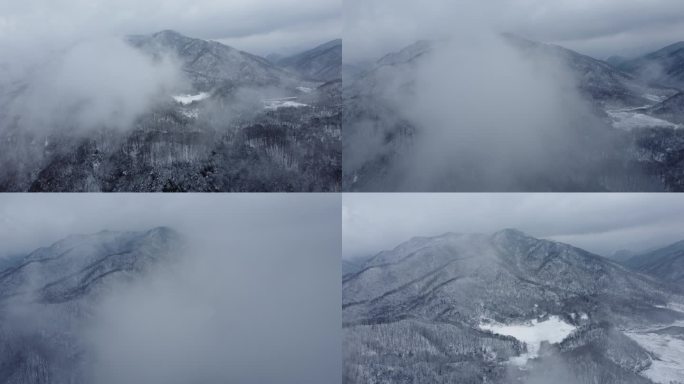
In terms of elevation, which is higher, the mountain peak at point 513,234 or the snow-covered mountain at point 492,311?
the mountain peak at point 513,234

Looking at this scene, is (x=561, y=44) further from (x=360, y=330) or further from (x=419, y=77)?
(x=360, y=330)

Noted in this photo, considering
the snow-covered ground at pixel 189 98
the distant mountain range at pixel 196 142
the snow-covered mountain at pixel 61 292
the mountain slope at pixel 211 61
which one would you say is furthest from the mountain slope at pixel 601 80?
the snow-covered mountain at pixel 61 292

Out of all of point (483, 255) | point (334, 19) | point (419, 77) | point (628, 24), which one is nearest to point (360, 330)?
point (483, 255)

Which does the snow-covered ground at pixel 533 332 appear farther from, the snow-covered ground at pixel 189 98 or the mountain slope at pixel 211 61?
the snow-covered ground at pixel 189 98

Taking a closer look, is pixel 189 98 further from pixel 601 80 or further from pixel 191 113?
pixel 601 80

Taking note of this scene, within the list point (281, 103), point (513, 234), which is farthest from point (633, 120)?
point (281, 103)
